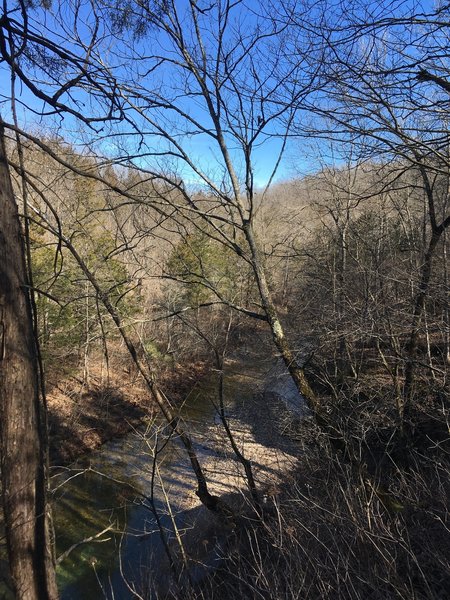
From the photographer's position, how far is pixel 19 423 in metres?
2.18

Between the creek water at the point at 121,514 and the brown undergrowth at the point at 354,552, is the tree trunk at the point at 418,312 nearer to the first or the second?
the brown undergrowth at the point at 354,552

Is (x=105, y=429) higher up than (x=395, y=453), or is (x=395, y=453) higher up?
(x=105, y=429)

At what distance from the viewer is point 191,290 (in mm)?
19859

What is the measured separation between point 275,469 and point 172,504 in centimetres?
283

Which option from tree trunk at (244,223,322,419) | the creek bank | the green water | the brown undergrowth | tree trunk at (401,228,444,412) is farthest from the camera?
the creek bank

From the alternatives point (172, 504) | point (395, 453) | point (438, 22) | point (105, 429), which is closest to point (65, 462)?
point (105, 429)

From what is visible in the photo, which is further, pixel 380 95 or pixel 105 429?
pixel 105 429

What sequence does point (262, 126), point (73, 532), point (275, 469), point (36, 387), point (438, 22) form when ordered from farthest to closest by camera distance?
point (275, 469) < point (73, 532) < point (262, 126) < point (438, 22) < point (36, 387)

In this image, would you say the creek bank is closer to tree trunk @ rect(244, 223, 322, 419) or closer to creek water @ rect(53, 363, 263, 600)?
creek water @ rect(53, 363, 263, 600)

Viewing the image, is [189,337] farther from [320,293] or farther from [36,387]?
[36,387]

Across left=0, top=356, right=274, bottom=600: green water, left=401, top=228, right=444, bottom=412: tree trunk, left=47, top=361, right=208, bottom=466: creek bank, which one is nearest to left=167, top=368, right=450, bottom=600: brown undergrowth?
left=0, top=356, right=274, bottom=600: green water

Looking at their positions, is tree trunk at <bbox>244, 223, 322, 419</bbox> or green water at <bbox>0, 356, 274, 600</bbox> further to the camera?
green water at <bbox>0, 356, 274, 600</bbox>

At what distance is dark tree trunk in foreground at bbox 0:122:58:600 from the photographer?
84.3 inches

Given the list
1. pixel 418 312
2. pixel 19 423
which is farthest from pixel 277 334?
pixel 19 423
